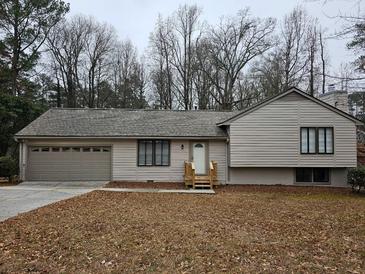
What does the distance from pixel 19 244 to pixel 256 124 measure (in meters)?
13.5

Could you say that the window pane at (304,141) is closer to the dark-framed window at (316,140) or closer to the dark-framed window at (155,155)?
the dark-framed window at (316,140)

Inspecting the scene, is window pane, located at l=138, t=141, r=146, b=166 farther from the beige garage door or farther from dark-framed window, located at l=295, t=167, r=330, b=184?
dark-framed window, located at l=295, t=167, r=330, b=184

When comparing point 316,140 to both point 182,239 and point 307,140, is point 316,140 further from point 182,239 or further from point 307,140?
point 182,239

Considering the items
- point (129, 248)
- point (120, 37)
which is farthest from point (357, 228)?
point (120, 37)

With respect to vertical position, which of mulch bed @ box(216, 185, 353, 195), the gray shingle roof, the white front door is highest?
the gray shingle roof

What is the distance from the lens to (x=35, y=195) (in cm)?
1327

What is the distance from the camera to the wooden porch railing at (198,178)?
16.9m

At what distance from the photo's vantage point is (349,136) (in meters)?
17.6

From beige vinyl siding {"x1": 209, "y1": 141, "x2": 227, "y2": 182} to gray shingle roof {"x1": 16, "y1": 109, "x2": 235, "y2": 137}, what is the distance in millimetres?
615

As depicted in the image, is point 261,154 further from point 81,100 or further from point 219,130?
point 81,100

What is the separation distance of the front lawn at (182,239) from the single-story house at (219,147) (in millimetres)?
7227

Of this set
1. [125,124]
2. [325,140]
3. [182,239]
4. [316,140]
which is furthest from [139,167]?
[182,239]

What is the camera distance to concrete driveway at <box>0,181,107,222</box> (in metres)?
10.3

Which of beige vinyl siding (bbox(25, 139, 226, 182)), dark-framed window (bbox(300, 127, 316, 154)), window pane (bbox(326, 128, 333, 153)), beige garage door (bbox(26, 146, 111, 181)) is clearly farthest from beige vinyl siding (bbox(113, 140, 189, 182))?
window pane (bbox(326, 128, 333, 153))
